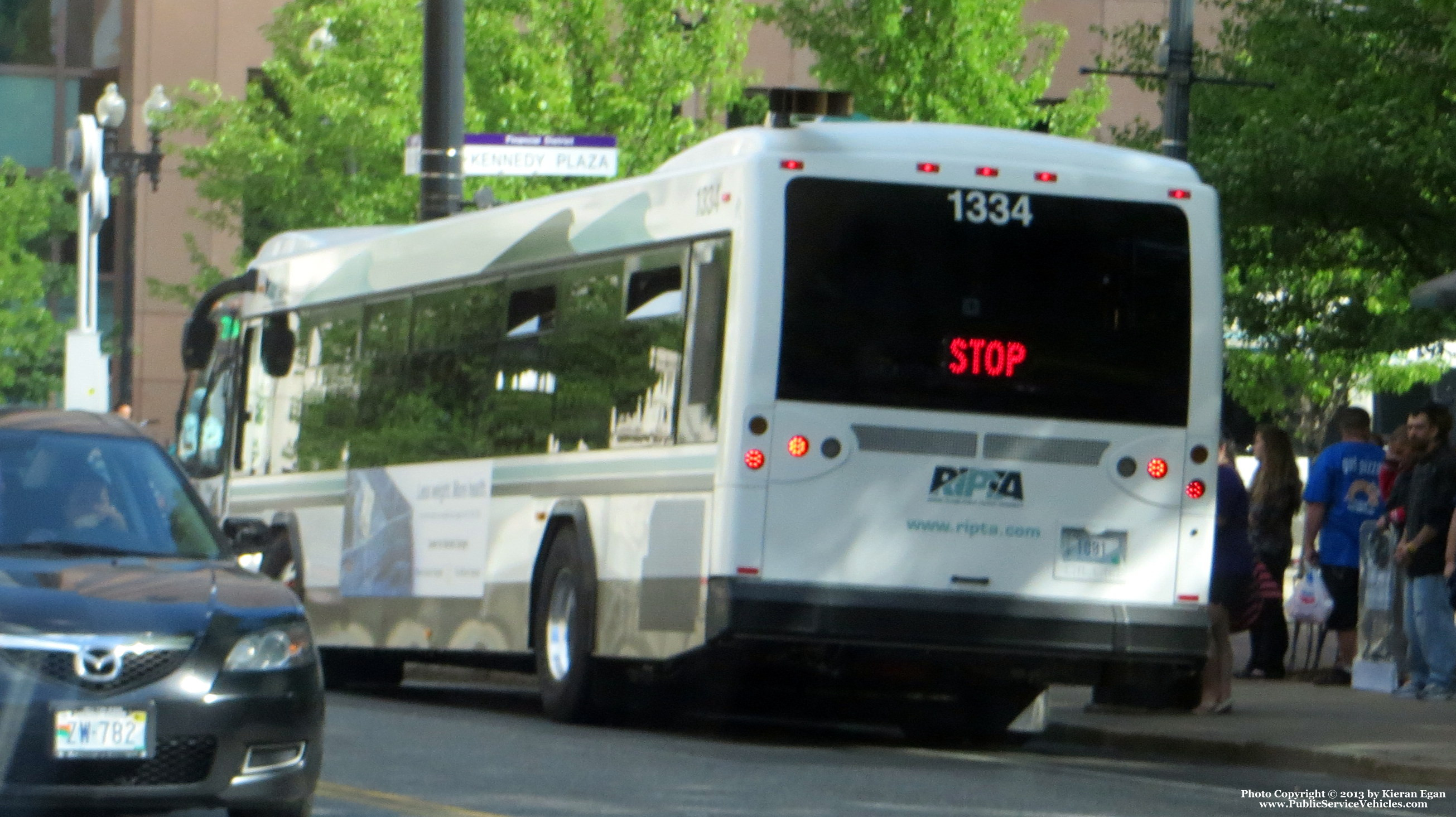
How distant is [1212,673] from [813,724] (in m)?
2.34

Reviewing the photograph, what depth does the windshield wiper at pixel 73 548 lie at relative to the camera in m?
8.92

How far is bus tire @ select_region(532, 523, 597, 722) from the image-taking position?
14.1 meters

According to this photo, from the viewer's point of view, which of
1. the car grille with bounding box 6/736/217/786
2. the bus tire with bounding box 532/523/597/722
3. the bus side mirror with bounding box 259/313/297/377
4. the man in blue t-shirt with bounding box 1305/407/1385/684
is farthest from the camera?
the bus side mirror with bounding box 259/313/297/377

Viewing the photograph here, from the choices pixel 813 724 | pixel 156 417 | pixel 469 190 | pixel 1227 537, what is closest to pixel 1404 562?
pixel 1227 537

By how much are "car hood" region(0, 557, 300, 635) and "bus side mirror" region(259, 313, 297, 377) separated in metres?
9.93

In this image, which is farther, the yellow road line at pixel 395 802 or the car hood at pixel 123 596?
the yellow road line at pixel 395 802

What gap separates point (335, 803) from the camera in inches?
388

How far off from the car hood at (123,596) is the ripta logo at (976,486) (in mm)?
4625

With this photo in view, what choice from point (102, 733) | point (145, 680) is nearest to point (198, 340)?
point (145, 680)

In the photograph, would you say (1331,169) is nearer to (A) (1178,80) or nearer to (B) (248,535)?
(A) (1178,80)

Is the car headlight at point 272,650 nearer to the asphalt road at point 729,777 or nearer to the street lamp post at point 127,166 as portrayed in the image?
the asphalt road at point 729,777

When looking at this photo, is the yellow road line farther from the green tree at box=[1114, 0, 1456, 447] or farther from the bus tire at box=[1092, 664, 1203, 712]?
the green tree at box=[1114, 0, 1456, 447]

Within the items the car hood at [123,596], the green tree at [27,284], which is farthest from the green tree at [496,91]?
the car hood at [123,596]

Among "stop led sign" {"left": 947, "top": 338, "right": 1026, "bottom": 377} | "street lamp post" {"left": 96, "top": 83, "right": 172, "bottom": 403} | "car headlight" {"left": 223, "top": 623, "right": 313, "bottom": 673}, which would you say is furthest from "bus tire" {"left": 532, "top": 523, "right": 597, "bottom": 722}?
"street lamp post" {"left": 96, "top": 83, "right": 172, "bottom": 403}
